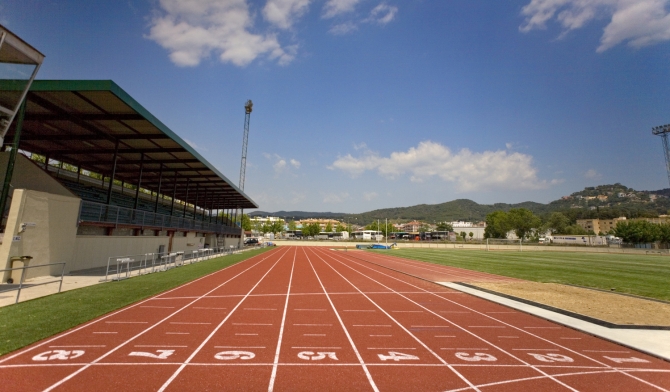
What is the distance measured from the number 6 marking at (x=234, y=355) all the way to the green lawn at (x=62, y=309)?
4.14 m

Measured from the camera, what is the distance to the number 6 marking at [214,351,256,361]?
6336 millimetres

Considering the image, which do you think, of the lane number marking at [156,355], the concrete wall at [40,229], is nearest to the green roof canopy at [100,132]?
the concrete wall at [40,229]

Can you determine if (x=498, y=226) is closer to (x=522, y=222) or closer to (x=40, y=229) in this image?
(x=522, y=222)

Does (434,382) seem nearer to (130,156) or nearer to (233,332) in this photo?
(233,332)

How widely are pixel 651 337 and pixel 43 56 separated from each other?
19777 mm

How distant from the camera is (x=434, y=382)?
5480 millimetres

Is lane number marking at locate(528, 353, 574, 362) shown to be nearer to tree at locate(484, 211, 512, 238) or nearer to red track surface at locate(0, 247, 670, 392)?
red track surface at locate(0, 247, 670, 392)

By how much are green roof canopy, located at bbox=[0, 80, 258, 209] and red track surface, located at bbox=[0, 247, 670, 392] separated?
8.59 m

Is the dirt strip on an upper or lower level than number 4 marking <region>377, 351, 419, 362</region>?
upper

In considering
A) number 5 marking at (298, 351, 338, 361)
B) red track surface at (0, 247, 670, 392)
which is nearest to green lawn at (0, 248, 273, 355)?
red track surface at (0, 247, 670, 392)

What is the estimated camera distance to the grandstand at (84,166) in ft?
49.9

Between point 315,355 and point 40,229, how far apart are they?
1652cm

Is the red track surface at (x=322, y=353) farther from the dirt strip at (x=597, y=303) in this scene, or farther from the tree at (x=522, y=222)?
the tree at (x=522, y=222)

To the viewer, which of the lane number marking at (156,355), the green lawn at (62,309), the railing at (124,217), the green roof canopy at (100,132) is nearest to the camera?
the lane number marking at (156,355)
